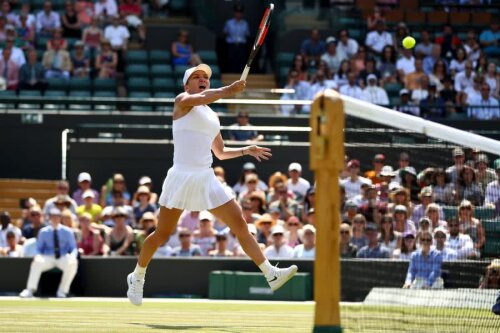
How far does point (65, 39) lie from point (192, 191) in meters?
15.3

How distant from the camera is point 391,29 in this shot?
26.4 m

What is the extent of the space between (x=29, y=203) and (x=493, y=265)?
974 centimetres

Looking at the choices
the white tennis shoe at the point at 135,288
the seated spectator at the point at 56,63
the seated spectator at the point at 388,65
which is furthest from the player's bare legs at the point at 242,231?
the seated spectator at the point at 56,63

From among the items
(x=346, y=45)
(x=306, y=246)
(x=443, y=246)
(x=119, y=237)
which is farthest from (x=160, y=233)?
(x=346, y=45)

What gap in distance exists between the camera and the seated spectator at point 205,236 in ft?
58.3

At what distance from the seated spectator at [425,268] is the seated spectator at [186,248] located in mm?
5582

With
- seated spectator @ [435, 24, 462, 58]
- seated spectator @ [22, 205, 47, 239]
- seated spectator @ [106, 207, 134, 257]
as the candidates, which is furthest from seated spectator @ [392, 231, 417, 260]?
seated spectator @ [435, 24, 462, 58]

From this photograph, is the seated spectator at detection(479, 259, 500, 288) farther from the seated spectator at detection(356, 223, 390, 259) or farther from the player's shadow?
the player's shadow

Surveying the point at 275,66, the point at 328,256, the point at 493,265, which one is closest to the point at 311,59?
the point at 275,66

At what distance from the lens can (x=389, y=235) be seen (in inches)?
484

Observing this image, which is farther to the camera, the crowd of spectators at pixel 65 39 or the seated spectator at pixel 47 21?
the seated spectator at pixel 47 21

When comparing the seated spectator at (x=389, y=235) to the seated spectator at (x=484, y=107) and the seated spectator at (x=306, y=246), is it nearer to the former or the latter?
the seated spectator at (x=306, y=246)

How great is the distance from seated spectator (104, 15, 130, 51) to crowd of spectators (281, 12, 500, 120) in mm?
3442

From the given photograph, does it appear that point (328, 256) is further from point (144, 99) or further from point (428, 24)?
point (428, 24)
